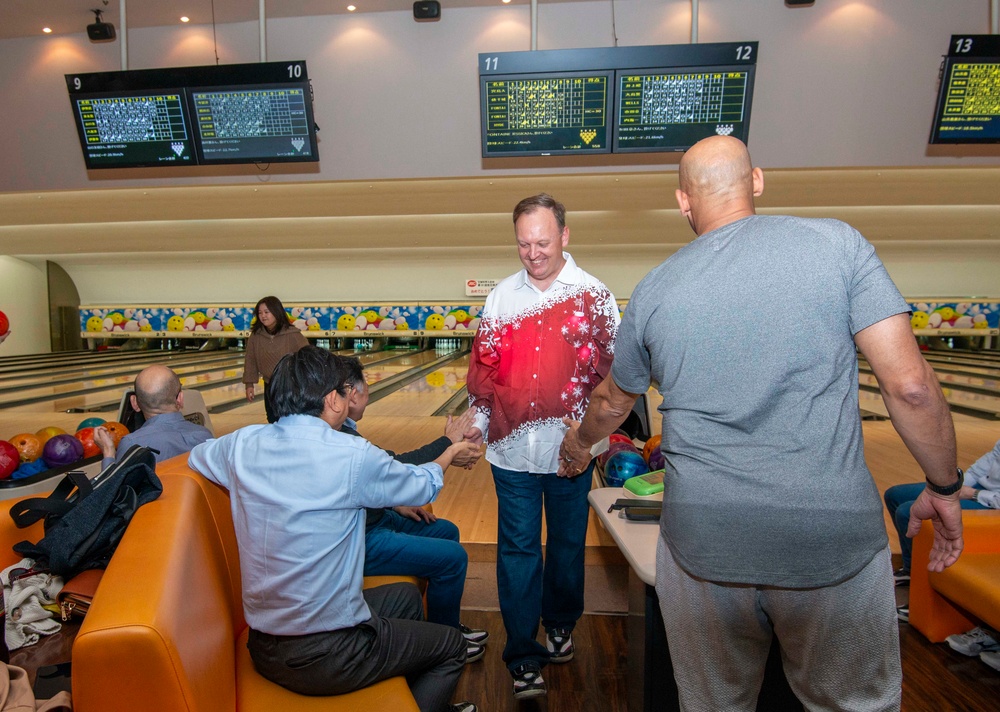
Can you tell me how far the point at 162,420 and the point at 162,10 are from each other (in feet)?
11.3

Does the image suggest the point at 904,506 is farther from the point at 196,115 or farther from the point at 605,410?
the point at 196,115

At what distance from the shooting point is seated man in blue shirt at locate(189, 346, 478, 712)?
123 cm

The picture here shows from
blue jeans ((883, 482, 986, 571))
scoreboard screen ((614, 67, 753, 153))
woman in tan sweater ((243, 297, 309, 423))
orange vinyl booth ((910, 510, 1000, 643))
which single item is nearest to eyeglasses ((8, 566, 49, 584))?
woman in tan sweater ((243, 297, 309, 423))

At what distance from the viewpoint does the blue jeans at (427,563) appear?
174cm

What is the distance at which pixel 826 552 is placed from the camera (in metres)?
0.93

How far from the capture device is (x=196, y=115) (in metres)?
4.11

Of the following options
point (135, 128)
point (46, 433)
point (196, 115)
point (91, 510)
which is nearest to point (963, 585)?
point (91, 510)

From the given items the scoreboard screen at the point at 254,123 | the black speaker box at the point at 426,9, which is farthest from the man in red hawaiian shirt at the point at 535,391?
the black speaker box at the point at 426,9

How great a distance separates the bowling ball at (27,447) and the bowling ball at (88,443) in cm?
19

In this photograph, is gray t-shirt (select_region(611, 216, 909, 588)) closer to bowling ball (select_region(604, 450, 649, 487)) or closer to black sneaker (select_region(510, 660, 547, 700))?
black sneaker (select_region(510, 660, 547, 700))

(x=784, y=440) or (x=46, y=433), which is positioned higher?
(x=784, y=440)

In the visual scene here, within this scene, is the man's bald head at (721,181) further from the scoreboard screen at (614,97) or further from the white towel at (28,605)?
the scoreboard screen at (614,97)

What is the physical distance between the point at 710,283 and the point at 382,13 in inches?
167

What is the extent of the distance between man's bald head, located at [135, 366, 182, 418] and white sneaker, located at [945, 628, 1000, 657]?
2615 millimetres
